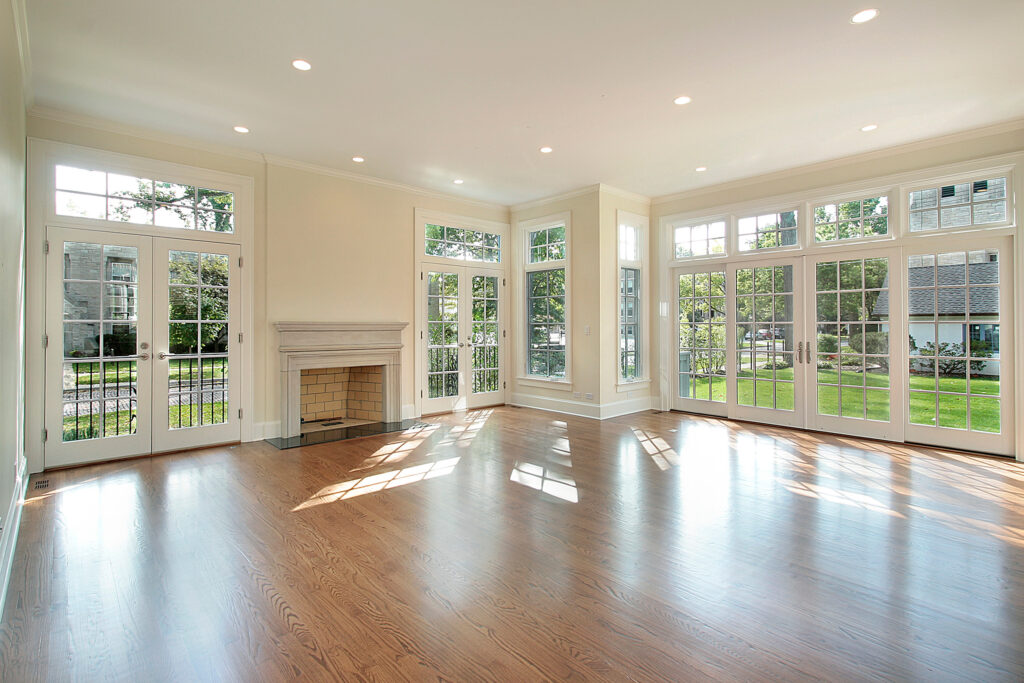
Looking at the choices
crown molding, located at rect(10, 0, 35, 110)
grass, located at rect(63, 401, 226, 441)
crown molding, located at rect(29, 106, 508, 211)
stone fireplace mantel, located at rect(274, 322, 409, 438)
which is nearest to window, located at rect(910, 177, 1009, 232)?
crown molding, located at rect(29, 106, 508, 211)

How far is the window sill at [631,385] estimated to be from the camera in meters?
6.87

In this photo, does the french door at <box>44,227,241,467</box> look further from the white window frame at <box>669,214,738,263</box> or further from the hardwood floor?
the white window frame at <box>669,214,738,263</box>

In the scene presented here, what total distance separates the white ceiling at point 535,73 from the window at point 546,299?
6.24 ft

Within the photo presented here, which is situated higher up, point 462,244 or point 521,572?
point 462,244

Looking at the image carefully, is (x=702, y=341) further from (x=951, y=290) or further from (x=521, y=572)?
(x=521, y=572)

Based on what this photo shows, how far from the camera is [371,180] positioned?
621cm

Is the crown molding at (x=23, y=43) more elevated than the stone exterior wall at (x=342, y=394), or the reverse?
the crown molding at (x=23, y=43)

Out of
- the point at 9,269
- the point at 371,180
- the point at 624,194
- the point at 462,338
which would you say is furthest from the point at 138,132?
the point at 624,194

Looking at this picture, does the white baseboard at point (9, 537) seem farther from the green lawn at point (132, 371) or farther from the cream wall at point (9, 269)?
the green lawn at point (132, 371)

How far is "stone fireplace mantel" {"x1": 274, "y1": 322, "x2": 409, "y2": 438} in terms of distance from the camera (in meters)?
5.46

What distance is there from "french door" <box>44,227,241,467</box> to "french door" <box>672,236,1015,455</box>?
5694 mm

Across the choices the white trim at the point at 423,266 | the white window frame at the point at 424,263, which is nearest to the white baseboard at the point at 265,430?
the white trim at the point at 423,266

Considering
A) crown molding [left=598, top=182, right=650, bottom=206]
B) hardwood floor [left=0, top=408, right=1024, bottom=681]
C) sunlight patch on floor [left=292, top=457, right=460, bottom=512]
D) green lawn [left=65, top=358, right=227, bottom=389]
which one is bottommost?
hardwood floor [left=0, top=408, right=1024, bottom=681]

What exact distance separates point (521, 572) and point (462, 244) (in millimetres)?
5452
